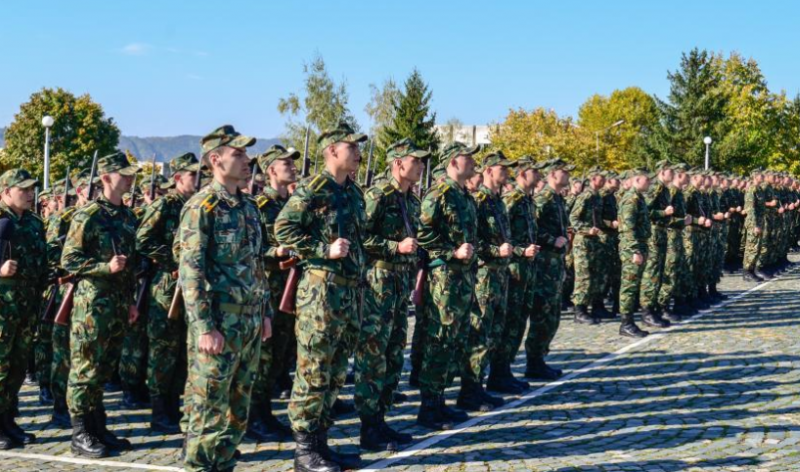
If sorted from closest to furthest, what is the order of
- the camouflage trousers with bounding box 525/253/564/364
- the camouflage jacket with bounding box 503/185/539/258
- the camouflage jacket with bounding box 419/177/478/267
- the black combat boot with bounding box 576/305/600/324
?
the camouflage jacket with bounding box 419/177/478/267
the camouflage jacket with bounding box 503/185/539/258
the camouflage trousers with bounding box 525/253/564/364
the black combat boot with bounding box 576/305/600/324

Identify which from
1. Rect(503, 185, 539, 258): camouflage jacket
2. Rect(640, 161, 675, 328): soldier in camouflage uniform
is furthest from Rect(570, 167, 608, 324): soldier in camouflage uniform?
Rect(503, 185, 539, 258): camouflage jacket

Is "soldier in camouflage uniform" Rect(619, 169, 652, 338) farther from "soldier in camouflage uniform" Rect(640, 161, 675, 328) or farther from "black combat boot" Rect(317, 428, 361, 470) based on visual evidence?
"black combat boot" Rect(317, 428, 361, 470)

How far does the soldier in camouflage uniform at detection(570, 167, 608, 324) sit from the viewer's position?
43.4ft

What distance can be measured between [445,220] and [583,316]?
699 centimetres

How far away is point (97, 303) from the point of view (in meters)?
6.64

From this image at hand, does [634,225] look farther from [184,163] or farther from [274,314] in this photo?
[184,163]

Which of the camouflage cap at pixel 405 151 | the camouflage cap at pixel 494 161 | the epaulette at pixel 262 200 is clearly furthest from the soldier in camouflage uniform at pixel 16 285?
the camouflage cap at pixel 494 161

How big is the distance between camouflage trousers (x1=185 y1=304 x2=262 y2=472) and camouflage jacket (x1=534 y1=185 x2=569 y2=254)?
5.40 m

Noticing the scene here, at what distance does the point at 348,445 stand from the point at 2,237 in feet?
10.7

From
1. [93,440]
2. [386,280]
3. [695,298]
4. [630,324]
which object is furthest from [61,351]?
[695,298]

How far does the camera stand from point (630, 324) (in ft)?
40.9

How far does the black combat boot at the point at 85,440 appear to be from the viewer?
6582mm

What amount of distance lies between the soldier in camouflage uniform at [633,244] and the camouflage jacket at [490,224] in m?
4.30

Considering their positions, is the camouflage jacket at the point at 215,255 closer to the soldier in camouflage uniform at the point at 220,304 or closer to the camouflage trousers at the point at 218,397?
the soldier in camouflage uniform at the point at 220,304
